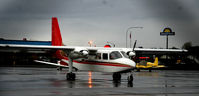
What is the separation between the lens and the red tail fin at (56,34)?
106 ft

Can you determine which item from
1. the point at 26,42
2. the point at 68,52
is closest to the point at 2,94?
the point at 68,52

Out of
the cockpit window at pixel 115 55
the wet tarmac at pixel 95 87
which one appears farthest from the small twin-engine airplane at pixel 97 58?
the wet tarmac at pixel 95 87

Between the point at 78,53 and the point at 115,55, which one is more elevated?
the point at 78,53

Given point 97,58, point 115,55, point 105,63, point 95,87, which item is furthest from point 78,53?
point 95,87

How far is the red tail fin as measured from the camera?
106 feet

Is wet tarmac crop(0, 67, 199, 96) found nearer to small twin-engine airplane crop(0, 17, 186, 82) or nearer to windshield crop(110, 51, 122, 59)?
small twin-engine airplane crop(0, 17, 186, 82)

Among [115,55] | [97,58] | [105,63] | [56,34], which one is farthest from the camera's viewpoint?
[56,34]

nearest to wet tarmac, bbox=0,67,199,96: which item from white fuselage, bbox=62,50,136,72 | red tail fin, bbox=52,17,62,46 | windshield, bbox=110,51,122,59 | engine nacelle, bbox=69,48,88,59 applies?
white fuselage, bbox=62,50,136,72

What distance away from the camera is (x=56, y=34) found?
32.6 meters

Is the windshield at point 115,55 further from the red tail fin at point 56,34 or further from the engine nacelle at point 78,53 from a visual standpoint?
the red tail fin at point 56,34

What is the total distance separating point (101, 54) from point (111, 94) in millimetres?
11910

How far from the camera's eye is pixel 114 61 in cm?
2470

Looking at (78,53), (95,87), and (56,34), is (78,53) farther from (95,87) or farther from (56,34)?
(95,87)

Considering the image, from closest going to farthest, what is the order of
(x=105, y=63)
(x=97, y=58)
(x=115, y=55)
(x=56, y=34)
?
(x=115, y=55) < (x=105, y=63) < (x=97, y=58) < (x=56, y=34)
